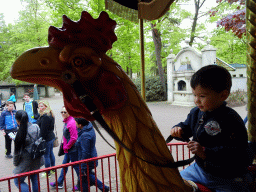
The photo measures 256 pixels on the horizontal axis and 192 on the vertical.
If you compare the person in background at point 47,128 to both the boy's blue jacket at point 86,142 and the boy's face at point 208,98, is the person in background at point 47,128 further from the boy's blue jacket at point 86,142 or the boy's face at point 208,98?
the boy's face at point 208,98

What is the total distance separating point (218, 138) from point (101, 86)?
2.56ft

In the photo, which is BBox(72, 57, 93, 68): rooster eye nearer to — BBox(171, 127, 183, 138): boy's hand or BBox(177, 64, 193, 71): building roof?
BBox(171, 127, 183, 138): boy's hand

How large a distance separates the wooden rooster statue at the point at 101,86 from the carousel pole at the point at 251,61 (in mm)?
968

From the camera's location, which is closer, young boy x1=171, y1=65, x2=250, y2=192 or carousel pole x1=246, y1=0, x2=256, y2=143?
young boy x1=171, y1=65, x2=250, y2=192

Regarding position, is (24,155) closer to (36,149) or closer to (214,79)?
(36,149)

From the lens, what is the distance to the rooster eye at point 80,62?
3.29ft

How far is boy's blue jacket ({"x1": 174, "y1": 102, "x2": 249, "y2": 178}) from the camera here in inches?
48.2

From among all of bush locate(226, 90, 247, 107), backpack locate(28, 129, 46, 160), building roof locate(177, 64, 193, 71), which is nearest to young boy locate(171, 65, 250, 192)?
backpack locate(28, 129, 46, 160)

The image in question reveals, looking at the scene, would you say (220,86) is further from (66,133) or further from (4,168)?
(4,168)

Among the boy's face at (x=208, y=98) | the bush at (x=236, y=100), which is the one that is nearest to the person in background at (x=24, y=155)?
the boy's face at (x=208, y=98)

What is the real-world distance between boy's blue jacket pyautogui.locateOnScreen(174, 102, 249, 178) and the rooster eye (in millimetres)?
Answer: 820

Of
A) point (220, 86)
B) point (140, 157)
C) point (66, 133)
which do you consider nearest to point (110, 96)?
point (140, 157)

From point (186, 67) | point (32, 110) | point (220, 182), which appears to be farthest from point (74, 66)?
point (186, 67)

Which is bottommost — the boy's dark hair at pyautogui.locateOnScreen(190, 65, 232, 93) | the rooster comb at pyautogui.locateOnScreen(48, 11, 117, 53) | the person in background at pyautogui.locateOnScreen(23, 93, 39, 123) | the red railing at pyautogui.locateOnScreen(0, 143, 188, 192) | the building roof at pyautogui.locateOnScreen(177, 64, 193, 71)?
the red railing at pyautogui.locateOnScreen(0, 143, 188, 192)
